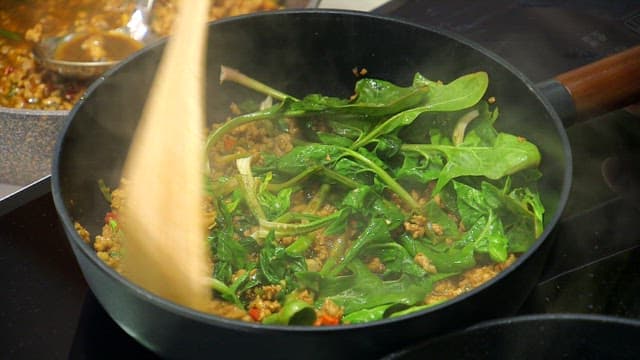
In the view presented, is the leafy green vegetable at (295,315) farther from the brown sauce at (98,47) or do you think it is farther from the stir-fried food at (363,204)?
the brown sauce at (98,47)

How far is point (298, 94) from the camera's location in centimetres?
122

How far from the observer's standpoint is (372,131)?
3.46ft

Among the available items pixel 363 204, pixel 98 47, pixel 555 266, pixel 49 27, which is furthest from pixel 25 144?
pixel 555 266

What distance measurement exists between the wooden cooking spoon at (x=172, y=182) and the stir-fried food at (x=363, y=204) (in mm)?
29

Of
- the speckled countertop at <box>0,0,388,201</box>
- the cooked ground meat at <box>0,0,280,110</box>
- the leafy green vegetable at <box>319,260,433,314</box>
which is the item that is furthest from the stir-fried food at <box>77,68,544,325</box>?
the cooked ground meat at <box>0,0,280,110</box>

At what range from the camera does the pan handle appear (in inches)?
38.2

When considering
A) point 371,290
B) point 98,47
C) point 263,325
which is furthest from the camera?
point 98,47

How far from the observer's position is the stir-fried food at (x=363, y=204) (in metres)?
0.87

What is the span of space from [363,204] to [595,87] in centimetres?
34

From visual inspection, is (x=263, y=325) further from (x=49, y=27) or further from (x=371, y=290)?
(x=49, y=27)

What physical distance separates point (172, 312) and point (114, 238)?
30 centimetres

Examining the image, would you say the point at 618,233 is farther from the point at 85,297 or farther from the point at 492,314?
the point at 85,297

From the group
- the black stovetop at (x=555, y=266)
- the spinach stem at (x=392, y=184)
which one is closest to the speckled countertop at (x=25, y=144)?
the black stovetop at (x=555, y=266)

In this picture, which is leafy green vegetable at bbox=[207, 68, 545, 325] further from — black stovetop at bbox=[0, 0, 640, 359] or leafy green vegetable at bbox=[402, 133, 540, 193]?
black stovetop at bbox=[0, 0, 640, 359]
